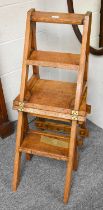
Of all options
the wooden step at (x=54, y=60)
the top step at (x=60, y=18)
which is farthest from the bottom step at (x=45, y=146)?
the top step at (x=60, y=18)

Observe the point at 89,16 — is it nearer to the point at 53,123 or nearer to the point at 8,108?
the point at 53,123

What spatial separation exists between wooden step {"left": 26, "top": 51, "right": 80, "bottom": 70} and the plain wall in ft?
1.57

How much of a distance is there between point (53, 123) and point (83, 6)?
0.86 meters

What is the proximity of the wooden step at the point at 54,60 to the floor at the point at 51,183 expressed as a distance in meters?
0.71

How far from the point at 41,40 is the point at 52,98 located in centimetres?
69

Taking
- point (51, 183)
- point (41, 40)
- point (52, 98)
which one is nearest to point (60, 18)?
point (52, 98)

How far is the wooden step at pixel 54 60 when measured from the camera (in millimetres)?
1219

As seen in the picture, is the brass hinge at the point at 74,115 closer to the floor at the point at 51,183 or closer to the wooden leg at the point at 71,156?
the wooden leg at the point at 71,156

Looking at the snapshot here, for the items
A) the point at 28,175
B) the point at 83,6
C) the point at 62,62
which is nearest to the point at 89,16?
the point at 62,62

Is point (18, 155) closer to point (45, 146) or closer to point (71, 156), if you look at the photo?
point (45, 146)

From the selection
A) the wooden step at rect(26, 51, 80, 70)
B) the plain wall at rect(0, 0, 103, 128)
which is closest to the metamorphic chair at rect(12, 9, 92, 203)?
the wooden step at rect(26, 51, 80, 70)

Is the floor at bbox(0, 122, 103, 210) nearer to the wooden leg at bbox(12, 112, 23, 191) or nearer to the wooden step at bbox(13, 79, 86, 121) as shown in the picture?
the wooden leg at bbox(12, 112, 23, 191)

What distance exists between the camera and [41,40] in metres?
1.89

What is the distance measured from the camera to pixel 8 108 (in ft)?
6.56
